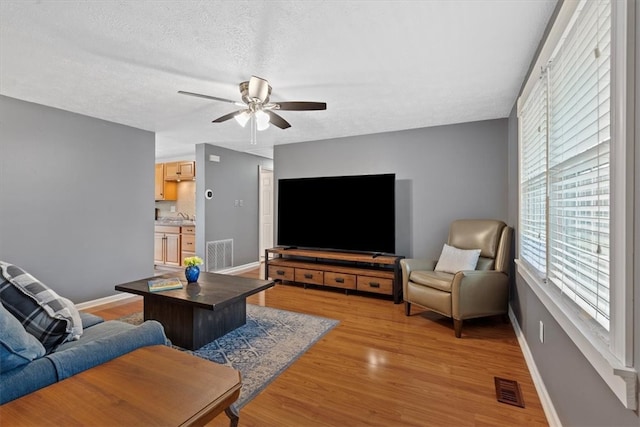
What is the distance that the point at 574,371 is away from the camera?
1387 mm

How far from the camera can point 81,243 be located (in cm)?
367

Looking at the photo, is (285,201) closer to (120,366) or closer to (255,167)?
(255,167)

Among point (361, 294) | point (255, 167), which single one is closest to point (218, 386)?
point (361, 294)

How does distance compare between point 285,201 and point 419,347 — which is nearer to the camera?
point 419,347

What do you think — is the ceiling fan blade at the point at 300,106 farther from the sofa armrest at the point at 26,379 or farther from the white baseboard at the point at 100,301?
the white baseboard at the point at 100,301

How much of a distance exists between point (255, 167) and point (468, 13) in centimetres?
513

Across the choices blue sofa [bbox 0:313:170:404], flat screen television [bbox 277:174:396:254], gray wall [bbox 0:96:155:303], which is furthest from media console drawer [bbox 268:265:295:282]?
blue sofa [bbox 0:313:170:404]

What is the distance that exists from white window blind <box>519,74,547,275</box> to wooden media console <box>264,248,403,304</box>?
162cm

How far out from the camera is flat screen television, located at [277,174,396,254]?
4191 mm

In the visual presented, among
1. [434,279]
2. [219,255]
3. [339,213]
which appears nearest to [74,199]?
[219,255]

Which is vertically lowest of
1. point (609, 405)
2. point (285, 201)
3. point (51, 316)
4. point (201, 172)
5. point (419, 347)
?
point (419, 347)

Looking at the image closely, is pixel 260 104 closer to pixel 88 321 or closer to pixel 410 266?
pixel 88 321

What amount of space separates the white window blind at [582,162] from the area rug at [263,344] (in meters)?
1.87

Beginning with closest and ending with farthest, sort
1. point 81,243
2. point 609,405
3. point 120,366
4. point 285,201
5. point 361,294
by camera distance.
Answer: point 609,405, point 120,366, point 81,243, point 361,294, point 285,201
